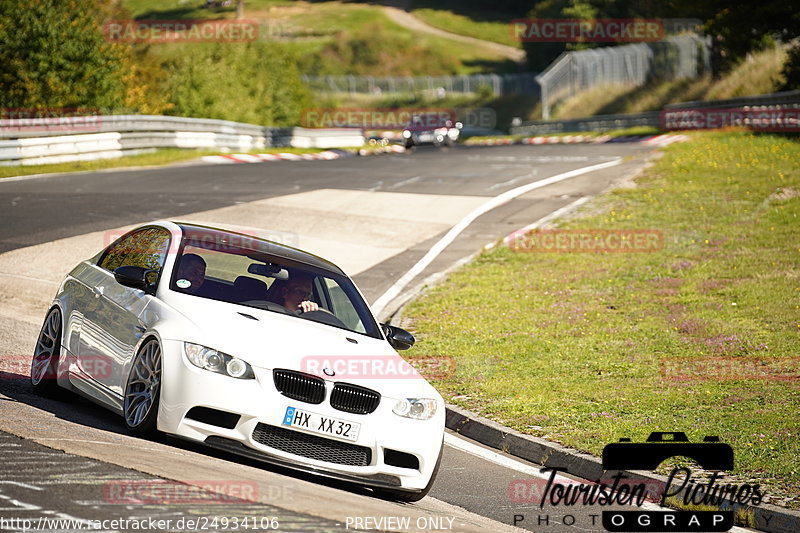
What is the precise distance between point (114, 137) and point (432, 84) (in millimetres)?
68779

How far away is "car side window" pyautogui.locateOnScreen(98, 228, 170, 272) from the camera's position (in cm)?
843

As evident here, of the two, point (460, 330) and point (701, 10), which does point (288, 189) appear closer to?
point (460, 330)

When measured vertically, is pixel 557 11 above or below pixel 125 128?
above

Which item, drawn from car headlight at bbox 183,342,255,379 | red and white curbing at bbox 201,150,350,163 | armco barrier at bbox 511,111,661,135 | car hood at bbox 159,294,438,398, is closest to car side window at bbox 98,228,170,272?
car hood at bbox 159,294,438,398

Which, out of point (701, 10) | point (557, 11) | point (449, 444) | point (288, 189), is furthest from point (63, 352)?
point (557, 11)

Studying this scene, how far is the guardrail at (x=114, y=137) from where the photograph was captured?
26781 millimetres

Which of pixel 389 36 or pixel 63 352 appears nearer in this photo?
pixel 63 352

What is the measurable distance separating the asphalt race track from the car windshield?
1.20 metres

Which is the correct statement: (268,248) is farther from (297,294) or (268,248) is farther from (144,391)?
(144,391)

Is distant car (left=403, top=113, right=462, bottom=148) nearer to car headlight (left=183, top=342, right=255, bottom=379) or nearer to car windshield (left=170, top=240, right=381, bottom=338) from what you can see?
car windshield (left=170, top=240, right=381, bottom=338)

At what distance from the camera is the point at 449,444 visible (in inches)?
363

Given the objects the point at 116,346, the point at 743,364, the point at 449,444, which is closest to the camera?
the point at 116,346

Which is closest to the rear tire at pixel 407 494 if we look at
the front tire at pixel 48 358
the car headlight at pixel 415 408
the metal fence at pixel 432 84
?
the car headlight at pixel 415 408

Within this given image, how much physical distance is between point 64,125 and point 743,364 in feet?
70.3
